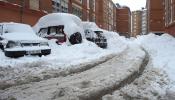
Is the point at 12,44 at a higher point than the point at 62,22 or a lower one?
lower

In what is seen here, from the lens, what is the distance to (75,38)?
65.2 feet

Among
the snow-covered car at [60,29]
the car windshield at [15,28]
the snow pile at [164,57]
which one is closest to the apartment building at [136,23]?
the snow pile at [164,57]

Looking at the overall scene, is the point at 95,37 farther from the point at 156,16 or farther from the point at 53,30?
the point at 156,16

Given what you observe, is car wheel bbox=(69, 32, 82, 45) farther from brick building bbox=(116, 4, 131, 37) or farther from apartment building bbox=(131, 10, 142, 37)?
apartment building bbox=(131, 10, 142, 37)

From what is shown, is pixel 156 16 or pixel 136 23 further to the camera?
pixel 136 23

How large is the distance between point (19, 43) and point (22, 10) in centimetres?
1279

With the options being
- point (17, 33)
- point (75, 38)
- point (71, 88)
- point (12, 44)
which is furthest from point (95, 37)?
point (71, 88)

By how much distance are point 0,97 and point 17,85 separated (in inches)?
49.3

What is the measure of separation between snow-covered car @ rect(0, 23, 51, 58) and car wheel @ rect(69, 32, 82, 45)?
15.7ft

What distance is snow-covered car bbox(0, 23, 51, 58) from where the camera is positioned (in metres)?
12.7

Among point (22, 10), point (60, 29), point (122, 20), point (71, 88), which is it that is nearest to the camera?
point (71, 88)

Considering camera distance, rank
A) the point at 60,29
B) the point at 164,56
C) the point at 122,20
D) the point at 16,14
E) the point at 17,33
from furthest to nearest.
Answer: the point at 122,20
the point at 16,14
the point at 60,29
the point at 164,56
the point at 17,33

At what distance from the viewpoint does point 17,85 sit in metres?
7.73

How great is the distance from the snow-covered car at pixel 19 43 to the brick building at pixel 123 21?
337ft
